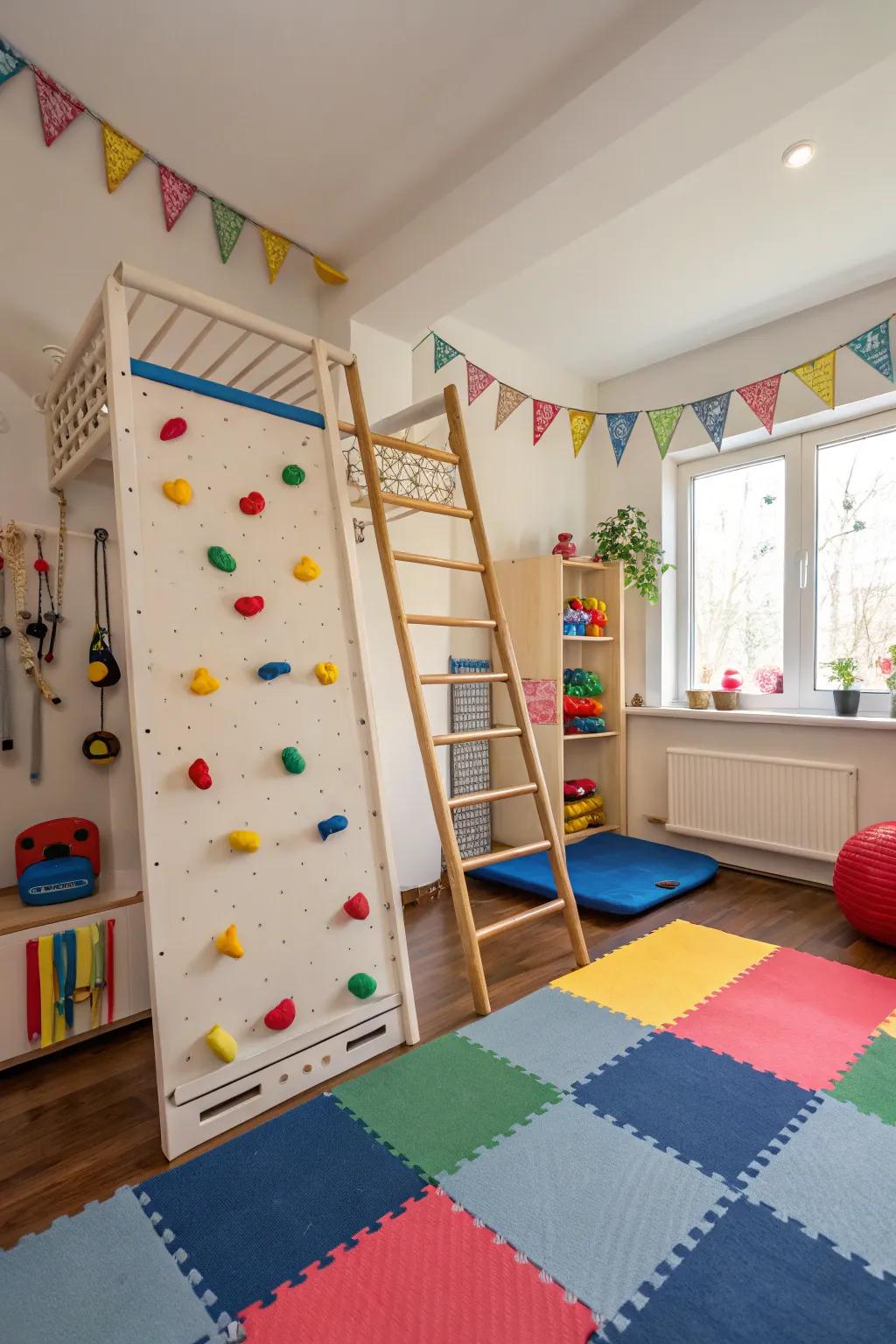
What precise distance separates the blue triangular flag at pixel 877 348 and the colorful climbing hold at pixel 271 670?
296cm

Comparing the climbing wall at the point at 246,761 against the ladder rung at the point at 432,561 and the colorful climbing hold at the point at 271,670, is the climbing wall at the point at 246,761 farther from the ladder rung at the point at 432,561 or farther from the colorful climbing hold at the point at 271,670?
the ladder rung at the point at 432,561

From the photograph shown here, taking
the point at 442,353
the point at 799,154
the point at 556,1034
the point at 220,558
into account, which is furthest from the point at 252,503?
the point at 799,154

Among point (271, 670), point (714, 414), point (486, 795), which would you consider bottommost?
point (486, 795)

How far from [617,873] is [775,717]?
109 cm

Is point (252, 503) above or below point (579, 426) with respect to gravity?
below

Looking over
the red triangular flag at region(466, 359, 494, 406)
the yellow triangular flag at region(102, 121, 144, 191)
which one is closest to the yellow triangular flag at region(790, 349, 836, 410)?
the red triangular flag at region(466, 359, 494, 406)

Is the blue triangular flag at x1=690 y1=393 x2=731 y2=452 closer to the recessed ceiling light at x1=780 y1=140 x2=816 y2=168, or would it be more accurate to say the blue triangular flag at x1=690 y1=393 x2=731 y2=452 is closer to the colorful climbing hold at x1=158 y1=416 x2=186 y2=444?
the recessed ceiling light at x1=780 y1=140 x2=816 y2=168

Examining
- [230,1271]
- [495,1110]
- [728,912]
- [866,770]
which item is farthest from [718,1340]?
[866,770]

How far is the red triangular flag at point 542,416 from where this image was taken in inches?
145

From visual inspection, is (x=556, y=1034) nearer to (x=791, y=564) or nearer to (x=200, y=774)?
(x=200, y=774)

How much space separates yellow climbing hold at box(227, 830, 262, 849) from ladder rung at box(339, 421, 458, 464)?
4.19 feet

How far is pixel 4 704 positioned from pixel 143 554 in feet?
2.87

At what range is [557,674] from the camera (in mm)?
3639

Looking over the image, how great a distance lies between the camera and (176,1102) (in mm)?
1524
